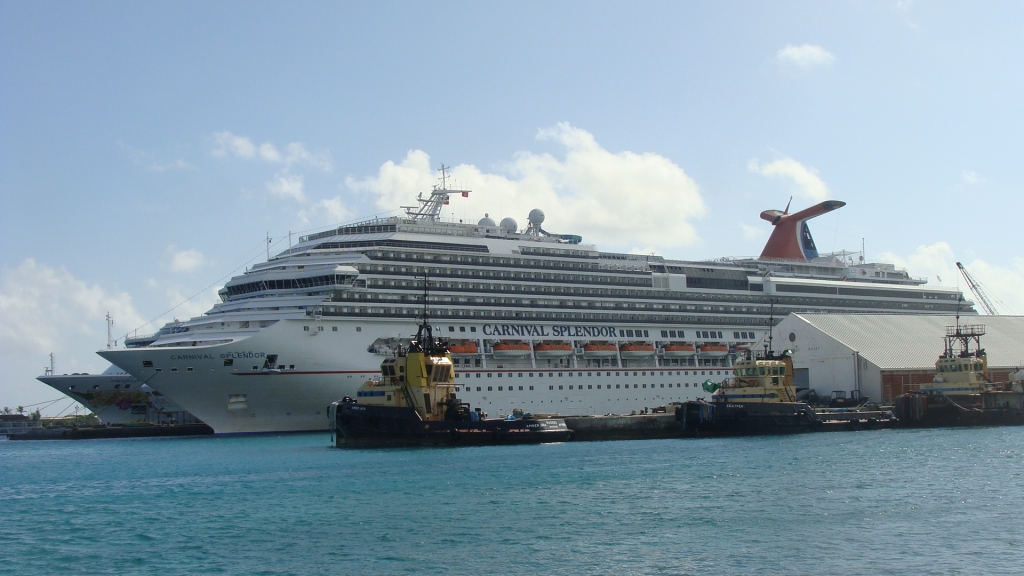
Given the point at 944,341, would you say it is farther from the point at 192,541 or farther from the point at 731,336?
the point at 192,541

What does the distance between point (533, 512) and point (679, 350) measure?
146ft

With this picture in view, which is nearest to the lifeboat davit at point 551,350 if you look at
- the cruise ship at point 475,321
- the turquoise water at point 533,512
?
the cruise ship at point 475,321

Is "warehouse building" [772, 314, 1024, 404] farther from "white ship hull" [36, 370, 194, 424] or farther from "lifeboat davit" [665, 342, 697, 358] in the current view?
"white ship hull" [36, 370, 194, 424]

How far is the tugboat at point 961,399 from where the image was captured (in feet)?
192

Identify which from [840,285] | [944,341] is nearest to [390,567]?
[944,341]

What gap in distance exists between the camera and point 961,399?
59.8m

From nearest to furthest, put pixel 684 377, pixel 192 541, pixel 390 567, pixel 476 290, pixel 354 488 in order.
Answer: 1. pixel 390 567
2. pixel 192 541
3. pixel 354 488
4. pixel 476 290
5. pixel 684 377

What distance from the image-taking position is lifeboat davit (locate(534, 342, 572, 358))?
6412cm

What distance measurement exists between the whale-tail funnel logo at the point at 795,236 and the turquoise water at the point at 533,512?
4363 cm

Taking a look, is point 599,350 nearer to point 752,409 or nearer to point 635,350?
point 635,350

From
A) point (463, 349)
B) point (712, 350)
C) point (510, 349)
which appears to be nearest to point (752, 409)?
point (510, 349)

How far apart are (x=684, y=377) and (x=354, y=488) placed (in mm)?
41477

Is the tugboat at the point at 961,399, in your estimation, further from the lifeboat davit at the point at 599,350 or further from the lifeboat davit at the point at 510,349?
the lifeboat davit at the point at 510,349

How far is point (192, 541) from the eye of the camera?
81.6ft
